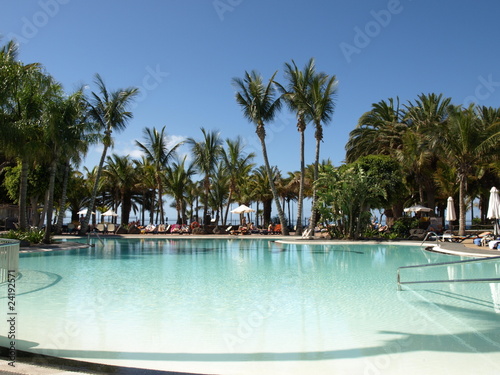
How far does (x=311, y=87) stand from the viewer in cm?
2520

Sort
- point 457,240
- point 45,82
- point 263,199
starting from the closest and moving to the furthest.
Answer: point 45,82, point 457,240, point 263,199

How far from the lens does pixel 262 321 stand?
18.7 ft

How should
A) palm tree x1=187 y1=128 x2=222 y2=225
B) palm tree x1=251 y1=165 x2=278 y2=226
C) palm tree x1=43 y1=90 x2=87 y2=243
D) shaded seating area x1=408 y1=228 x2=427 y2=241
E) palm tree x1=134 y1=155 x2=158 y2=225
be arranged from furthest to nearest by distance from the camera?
palm tree x1=251 y1=165 x2=278 y2=226 → palm tree x1=134 y1=155 x2=158 y2=225 → palm tree x1=187 y1=128 x2=222 y2=225 → shaded seating area x1=408 y1=228 x2=427 y2=241 → palm tree x1=43 y1=90 x2=87 y2=243

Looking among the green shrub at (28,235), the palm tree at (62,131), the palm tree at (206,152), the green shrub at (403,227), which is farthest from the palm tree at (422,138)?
the green shrub at (28,235)

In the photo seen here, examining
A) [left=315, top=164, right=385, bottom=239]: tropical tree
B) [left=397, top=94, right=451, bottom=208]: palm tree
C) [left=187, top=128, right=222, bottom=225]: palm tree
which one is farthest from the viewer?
[left=187, top=128, right=222, bottom=225]: palm tree

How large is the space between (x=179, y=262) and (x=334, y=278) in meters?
5.40

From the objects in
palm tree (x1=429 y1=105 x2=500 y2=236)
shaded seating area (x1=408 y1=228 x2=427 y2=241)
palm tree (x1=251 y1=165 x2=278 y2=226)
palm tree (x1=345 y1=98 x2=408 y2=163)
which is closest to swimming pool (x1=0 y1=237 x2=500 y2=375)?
shaded seating area (x1=408 y1=228 x2=427 y2=241)

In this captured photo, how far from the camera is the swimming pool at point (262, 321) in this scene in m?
4.16

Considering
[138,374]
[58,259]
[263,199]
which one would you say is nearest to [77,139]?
[58,259]

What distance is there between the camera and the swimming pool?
416cm

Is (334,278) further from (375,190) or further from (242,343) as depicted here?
(375,190)

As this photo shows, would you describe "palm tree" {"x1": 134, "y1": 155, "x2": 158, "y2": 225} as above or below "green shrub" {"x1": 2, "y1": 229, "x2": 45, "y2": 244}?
above

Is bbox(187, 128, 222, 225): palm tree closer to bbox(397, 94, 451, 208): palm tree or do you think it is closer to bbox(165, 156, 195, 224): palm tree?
bbox(165, 156, 195, 224): palm tree

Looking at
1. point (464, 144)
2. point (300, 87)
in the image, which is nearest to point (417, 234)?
point (464, 144)
